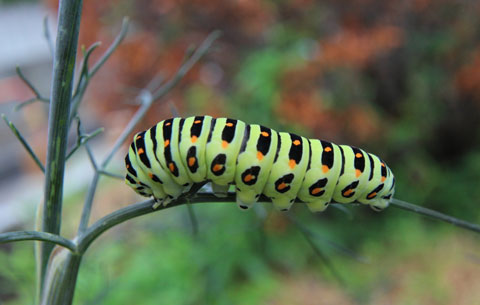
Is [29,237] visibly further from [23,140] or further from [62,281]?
[23,140]

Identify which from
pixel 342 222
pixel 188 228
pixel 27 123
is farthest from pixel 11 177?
pixel 342 222

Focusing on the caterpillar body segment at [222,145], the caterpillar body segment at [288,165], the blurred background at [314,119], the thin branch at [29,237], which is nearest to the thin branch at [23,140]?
the thin branch at [29,237]

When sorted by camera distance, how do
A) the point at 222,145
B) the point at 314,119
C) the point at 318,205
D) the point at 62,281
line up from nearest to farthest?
1. the point at 62,281
2. the point at 222,145
3. the point at 318,205
4. the point at 314,119

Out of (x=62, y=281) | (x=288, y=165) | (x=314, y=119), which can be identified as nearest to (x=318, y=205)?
(x=288, y=165)

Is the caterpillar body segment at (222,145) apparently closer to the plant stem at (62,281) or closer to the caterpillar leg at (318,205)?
the caterpillar leg at (318,205)

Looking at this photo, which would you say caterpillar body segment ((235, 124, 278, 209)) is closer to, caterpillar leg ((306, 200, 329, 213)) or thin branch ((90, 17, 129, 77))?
caterpillar leg ((306, 200, 329, 213))

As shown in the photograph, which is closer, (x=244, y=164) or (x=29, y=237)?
(x=29, y=237)

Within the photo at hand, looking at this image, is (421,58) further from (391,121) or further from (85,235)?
(85,235)
